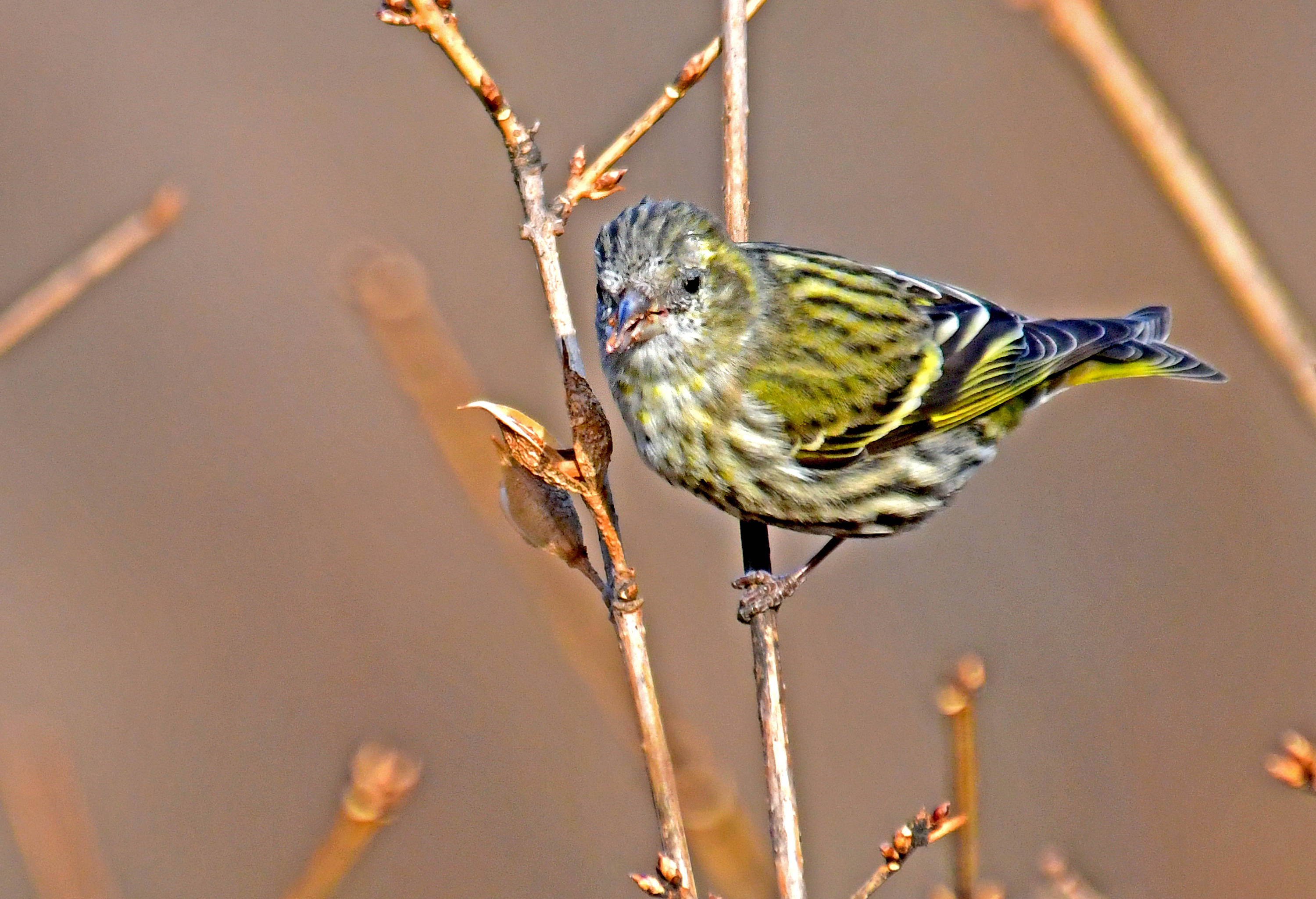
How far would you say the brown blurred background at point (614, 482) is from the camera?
22.7 feet

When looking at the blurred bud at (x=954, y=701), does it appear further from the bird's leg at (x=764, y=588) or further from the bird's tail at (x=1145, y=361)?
the bird's tail at (x=1145, y=361)

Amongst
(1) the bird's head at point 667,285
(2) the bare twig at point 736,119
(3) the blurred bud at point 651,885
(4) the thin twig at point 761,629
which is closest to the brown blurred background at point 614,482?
(4) the thin twig at point 761,629

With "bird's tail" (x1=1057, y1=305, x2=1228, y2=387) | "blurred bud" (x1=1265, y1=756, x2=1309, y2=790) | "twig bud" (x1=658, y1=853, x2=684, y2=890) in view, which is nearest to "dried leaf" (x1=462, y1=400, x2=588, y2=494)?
"twig bud" (x1=658, y1=853, x2=684, y2=890)

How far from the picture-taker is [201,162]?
8.71 metres

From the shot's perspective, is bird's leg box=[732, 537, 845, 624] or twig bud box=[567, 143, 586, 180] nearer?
twig bud box=[567, 143, 586, 180]

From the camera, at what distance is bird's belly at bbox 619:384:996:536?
13.3 feet

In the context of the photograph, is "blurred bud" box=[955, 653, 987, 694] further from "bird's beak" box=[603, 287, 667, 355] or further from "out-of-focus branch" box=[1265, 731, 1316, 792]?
"bird's beak" box=[603, 287, 667, 355]

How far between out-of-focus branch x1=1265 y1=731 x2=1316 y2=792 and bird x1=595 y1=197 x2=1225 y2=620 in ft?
5.53

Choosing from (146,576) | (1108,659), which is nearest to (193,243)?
(146,576)

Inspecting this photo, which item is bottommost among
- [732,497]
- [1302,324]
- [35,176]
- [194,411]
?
[1302,324]

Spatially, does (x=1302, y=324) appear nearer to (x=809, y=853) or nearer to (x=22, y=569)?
(x=809, y=853)

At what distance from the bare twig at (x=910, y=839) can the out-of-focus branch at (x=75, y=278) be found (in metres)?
1.96

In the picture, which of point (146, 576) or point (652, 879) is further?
point (146, 576)

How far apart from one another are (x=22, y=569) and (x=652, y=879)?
5.95m
